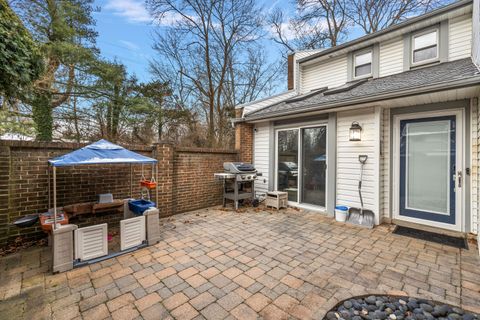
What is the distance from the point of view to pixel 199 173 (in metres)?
5.80

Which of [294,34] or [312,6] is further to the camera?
[294,34]

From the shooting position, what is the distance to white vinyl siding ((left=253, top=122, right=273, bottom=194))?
6.55 metres

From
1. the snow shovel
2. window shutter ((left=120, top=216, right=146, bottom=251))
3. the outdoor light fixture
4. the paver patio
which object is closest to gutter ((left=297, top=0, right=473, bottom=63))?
the outdoor light fixture

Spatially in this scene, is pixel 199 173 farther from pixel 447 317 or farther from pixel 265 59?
pixel 265 59

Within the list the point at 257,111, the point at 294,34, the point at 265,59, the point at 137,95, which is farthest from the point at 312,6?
the point at 137,95

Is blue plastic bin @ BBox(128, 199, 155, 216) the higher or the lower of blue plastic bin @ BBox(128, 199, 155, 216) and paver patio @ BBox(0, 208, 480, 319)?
the higher

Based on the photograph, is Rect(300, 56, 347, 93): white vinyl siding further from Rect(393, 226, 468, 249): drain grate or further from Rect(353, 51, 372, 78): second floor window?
Rect(393, 226, 468, 249): drain grate

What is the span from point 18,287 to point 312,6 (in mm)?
13191

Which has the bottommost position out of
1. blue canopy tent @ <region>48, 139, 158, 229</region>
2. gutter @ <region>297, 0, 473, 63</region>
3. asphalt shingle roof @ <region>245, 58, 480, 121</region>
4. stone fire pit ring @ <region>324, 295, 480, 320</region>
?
stone fire pit ring @ <region>324, 295, 480, 320</region>

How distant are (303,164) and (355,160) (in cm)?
134

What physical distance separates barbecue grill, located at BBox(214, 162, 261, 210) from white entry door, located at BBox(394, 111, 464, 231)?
340cm

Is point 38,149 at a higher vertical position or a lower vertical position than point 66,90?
lower

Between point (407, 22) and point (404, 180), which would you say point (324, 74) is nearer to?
point (407, 22)

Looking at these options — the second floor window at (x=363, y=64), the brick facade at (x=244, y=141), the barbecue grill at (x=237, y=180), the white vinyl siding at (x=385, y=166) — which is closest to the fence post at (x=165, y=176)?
the barbecue grill at (x=237, y=180)
